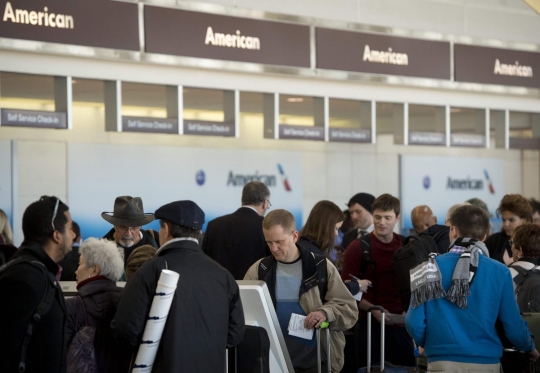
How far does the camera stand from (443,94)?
36.4 ft

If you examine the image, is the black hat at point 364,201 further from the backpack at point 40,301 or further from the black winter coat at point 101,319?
the backpack at point 40,301

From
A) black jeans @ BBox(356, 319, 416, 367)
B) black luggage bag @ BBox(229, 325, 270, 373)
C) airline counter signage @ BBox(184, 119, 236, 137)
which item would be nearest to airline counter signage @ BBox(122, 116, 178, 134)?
airline counter signage @ BBox(184, 119, 236, 137)

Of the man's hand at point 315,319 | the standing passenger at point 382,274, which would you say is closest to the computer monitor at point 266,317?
the man's hand at point 315,319

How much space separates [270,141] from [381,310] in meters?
8.32

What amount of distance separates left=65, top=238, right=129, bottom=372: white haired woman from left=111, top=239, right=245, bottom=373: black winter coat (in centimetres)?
22

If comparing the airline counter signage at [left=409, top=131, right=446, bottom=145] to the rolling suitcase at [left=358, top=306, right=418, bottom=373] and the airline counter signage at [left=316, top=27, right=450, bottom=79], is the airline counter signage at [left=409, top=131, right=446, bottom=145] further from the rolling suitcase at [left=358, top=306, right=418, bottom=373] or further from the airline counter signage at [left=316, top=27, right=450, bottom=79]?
the rolling suitcase at [left=358, top=306, right=418, bottom=373]

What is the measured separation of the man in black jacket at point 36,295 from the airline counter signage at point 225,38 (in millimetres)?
5318

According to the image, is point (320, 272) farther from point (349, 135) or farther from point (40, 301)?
point (349, 135)

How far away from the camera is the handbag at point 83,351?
3.56 m

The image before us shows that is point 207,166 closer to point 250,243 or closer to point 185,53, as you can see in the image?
point 185,53

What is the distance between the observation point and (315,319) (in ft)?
14.2

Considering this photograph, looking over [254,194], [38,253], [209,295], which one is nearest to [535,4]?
[254,194]

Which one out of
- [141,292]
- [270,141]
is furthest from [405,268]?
[270,141]

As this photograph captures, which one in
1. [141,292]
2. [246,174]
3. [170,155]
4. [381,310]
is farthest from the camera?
[246,174]
